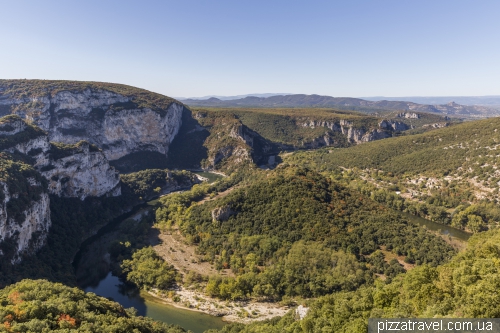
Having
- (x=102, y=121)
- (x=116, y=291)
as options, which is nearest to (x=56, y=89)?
(x=102, y=121)

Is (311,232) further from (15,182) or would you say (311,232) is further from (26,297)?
(15,182)

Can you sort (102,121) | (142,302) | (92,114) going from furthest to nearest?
(92,114) < (102,121) < (142,302)

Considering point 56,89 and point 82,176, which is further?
point 56,89

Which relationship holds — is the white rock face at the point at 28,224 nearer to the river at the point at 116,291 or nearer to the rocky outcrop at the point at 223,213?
the river at the point at 116,291

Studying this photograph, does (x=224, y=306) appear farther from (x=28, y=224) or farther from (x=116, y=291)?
(x=28, y=224)

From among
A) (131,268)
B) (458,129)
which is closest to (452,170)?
(458,129)
